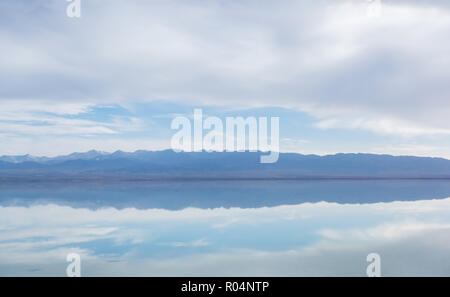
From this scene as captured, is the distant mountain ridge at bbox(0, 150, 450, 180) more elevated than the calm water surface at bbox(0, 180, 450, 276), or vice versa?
the distant mountain ridge at bbox(0, 150, 450, 180)

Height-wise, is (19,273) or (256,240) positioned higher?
(256,240)

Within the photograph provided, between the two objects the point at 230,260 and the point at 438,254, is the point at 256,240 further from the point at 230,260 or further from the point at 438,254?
the point at 438,254

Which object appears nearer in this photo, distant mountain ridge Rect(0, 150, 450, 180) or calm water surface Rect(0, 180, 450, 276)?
calm water surface Rect(0, 180, 450, 276)

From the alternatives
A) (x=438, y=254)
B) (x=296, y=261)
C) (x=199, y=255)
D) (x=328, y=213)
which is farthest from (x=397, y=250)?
(x=328, y=213)

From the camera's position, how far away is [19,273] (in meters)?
5.34

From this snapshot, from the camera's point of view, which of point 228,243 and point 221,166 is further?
point 221,166

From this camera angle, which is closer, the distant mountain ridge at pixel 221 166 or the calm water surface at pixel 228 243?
the calm water surface at pixel 228 243

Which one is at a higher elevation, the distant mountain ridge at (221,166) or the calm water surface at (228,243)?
the distant mountain ridge at (221,166)

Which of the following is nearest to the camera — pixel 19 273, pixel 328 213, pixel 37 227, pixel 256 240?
pixel 19 273
